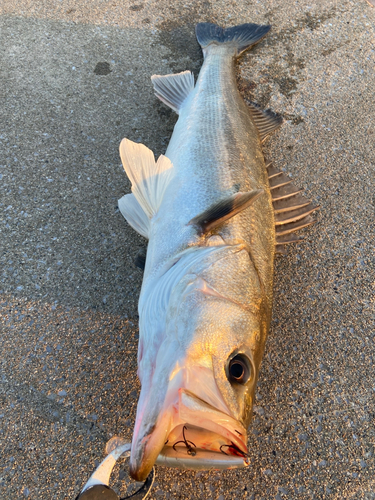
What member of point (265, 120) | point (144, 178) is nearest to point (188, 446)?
point (144, 178)

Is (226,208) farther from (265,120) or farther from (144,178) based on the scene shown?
(265,120)

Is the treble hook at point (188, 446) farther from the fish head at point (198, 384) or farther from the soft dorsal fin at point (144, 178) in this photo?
the soft dorsal fin at point (144, 178)

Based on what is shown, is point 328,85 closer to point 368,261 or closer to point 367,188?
point 367,188

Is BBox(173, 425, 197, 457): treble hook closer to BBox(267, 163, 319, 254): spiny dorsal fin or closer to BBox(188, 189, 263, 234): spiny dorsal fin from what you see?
BBox(188, 189, 263, 234): spiny dorsal fin

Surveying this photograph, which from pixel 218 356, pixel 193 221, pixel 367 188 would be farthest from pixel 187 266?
pixel 367 188

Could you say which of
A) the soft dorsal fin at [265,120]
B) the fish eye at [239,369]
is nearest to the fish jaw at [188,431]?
the fish eye at [239,369]

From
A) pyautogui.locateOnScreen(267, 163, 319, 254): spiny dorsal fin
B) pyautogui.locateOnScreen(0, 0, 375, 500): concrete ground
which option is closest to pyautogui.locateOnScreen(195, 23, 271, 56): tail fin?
pyautogui.locateOnScreen(0, 0, 375, 500): concrete ground

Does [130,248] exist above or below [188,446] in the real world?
below
